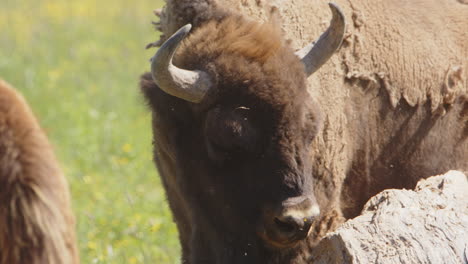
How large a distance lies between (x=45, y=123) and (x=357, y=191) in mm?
6270

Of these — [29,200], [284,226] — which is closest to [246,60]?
[284,226]

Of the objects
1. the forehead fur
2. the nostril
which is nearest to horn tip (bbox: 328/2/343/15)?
the forehead fur

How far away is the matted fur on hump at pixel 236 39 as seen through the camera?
4427 mm

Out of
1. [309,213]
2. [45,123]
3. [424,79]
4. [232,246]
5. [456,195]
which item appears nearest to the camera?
[456,195]

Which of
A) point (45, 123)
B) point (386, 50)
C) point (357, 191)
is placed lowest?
point (45, 123)

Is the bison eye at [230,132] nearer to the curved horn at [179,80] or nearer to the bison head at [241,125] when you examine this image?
the bison head at [241,125]

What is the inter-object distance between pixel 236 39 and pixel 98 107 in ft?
23.7

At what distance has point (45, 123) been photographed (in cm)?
1057

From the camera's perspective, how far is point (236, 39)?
450 cm

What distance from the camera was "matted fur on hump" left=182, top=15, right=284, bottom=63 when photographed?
174 inches

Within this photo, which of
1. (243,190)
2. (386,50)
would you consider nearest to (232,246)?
(243,190)

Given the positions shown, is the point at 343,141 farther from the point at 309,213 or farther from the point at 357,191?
the point at 309,213

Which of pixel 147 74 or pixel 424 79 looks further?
pixel 424 79

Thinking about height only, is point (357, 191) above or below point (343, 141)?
below
